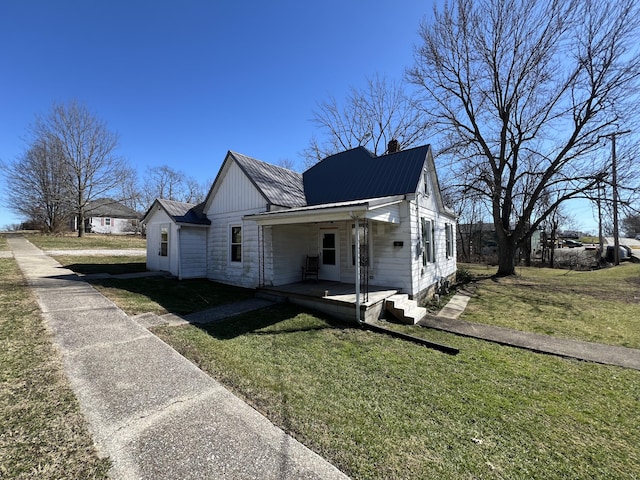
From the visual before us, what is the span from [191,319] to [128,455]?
14.4 ft

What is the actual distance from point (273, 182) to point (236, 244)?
281 cm

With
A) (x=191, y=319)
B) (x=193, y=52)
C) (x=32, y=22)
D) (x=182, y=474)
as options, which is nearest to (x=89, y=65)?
(x=32, y=22)

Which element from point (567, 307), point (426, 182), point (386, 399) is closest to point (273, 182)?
point (426, 182)

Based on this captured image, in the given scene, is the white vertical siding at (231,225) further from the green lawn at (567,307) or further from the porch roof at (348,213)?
the green lawn at (567,307)

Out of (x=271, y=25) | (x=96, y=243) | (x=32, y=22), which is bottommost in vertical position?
(x=96, y=243)

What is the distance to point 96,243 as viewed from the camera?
2462 cm

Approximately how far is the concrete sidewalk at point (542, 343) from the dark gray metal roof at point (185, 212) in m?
9.48

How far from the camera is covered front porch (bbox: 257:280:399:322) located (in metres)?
6.71

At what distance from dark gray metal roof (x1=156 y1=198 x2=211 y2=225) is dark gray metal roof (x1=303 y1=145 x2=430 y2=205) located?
4705 millimetres

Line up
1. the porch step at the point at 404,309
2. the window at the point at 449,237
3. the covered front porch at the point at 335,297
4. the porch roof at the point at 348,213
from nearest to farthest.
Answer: the porch roof at the point at 348,213 → the covered front porch at the point at 335,297 → the porch step at the point at 404,309 → the window at the point at 449,237

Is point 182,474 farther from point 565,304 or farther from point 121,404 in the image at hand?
point 565,304

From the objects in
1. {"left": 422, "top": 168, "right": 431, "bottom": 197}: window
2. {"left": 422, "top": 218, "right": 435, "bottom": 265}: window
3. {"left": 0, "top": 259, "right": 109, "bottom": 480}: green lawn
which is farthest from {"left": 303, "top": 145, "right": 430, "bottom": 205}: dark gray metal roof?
{"left": 0, "top": 259, "right": 109, "bottom": 480}: green lawn

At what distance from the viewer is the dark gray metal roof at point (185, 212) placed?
11117 millimetres

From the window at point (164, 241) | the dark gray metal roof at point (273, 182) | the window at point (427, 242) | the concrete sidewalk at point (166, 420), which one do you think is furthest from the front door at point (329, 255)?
the window at point (164, 241)
